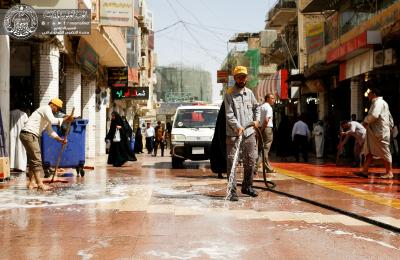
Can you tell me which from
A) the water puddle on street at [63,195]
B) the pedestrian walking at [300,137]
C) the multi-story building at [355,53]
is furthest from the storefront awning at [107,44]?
the water puddle on street at [63,195]

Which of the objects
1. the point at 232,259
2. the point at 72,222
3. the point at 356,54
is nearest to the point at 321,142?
the point at 356,54

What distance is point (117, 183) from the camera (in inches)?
471

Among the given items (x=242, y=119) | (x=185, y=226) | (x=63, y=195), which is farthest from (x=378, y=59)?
(x=185, y=226)

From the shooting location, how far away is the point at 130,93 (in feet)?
117

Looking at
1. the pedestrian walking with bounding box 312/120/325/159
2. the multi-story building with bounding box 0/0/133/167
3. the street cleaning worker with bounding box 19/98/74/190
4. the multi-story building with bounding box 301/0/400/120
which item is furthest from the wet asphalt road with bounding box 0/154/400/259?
the pedestrian walking with bounding box 312/120/325/159

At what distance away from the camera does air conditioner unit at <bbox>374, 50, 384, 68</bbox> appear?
1781cm

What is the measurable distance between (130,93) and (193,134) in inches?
774

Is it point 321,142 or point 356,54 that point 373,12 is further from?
point 321,142

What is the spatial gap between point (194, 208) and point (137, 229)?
1.70 m

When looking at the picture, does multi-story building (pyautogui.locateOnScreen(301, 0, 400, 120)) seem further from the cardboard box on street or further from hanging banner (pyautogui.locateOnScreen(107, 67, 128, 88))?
the cardboard box on street

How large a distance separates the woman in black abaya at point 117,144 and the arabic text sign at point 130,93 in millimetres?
16576

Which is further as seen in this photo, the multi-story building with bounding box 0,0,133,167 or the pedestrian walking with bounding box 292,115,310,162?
the pedestrian walking with bounding box 292,115,310,162

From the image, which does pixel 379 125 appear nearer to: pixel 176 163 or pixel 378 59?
pixel 378 59

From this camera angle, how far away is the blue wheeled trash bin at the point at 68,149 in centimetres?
1296
